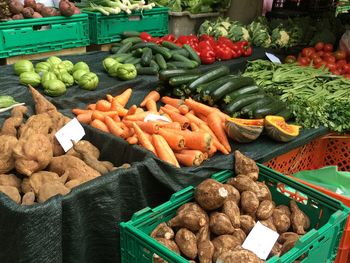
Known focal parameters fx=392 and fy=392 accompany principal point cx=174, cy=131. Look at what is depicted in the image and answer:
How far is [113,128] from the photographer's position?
2287 millimetres

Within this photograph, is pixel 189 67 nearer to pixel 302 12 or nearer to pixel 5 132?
pixel 5 132

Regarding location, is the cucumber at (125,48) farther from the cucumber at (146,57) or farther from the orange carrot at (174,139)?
the orange carrot at (174,139)

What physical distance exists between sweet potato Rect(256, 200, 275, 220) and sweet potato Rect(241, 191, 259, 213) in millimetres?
24

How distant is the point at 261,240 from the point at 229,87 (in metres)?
1.35

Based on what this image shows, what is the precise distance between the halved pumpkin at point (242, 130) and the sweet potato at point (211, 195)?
61 cm

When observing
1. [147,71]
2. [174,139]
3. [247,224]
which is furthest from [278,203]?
[147,71]

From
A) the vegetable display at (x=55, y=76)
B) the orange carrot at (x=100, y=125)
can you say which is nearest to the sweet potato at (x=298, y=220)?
the orange carrot at (x=100, y=125)

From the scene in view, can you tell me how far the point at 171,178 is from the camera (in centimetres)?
199

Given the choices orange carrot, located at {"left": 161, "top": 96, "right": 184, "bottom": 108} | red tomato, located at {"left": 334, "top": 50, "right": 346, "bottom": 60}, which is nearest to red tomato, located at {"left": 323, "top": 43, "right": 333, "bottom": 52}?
red tomato, located at {"left": 334, "top": 50, "right": 346, "bottom": 60}

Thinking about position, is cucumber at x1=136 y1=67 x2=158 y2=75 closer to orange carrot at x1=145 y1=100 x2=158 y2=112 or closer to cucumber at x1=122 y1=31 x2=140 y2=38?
orange carrot at x1=145 y1=100 x2=158 y2=112

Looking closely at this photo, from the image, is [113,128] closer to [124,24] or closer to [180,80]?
[180,80]

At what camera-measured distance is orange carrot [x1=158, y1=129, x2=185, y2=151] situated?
2.13 meters

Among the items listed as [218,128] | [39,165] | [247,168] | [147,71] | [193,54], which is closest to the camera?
[39,165]

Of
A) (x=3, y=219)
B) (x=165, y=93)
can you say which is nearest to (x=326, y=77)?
(x=165, y=93)
